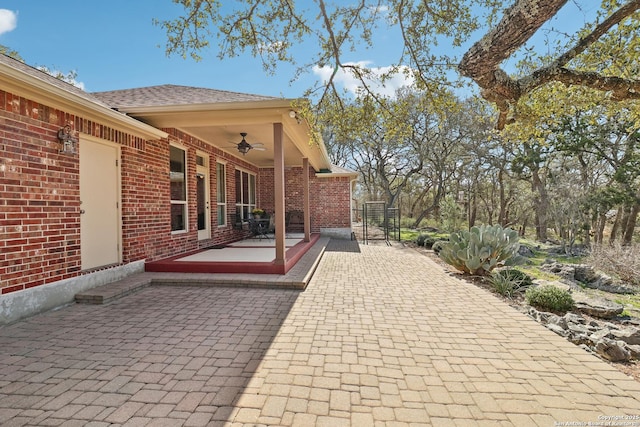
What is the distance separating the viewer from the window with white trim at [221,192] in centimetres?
856

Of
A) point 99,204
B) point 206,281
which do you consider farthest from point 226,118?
point 206,281

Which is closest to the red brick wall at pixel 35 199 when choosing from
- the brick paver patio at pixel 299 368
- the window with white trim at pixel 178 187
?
the brick paver patio at pixel 299 368

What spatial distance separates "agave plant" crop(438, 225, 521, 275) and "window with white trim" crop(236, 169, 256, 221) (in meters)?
6.81

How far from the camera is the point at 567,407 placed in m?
2.03

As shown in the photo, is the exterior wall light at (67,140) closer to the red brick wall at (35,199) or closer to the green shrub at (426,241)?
the red brick wall at (35,199)

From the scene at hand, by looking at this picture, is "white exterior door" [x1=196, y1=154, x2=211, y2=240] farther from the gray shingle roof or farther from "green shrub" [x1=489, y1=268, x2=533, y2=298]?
"green shrub" [x1=489, y1=268, x2=533, y2=298]

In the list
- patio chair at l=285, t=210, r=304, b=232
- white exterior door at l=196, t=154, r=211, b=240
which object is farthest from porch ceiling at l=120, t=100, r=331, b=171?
patio chair at l=285, t=210, r=304, b=232

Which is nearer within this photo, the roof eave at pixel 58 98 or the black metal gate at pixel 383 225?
the roof eave at pixel 58 98

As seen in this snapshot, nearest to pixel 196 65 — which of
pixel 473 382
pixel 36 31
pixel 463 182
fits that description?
pixel 473 382

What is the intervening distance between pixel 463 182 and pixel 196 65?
21606mm

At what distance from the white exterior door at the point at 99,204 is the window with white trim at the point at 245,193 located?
4871 mm

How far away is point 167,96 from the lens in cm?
628

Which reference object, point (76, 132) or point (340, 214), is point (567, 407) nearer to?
point (76, 132)

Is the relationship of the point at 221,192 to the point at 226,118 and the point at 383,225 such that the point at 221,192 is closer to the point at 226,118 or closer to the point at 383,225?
the point at 226,118
